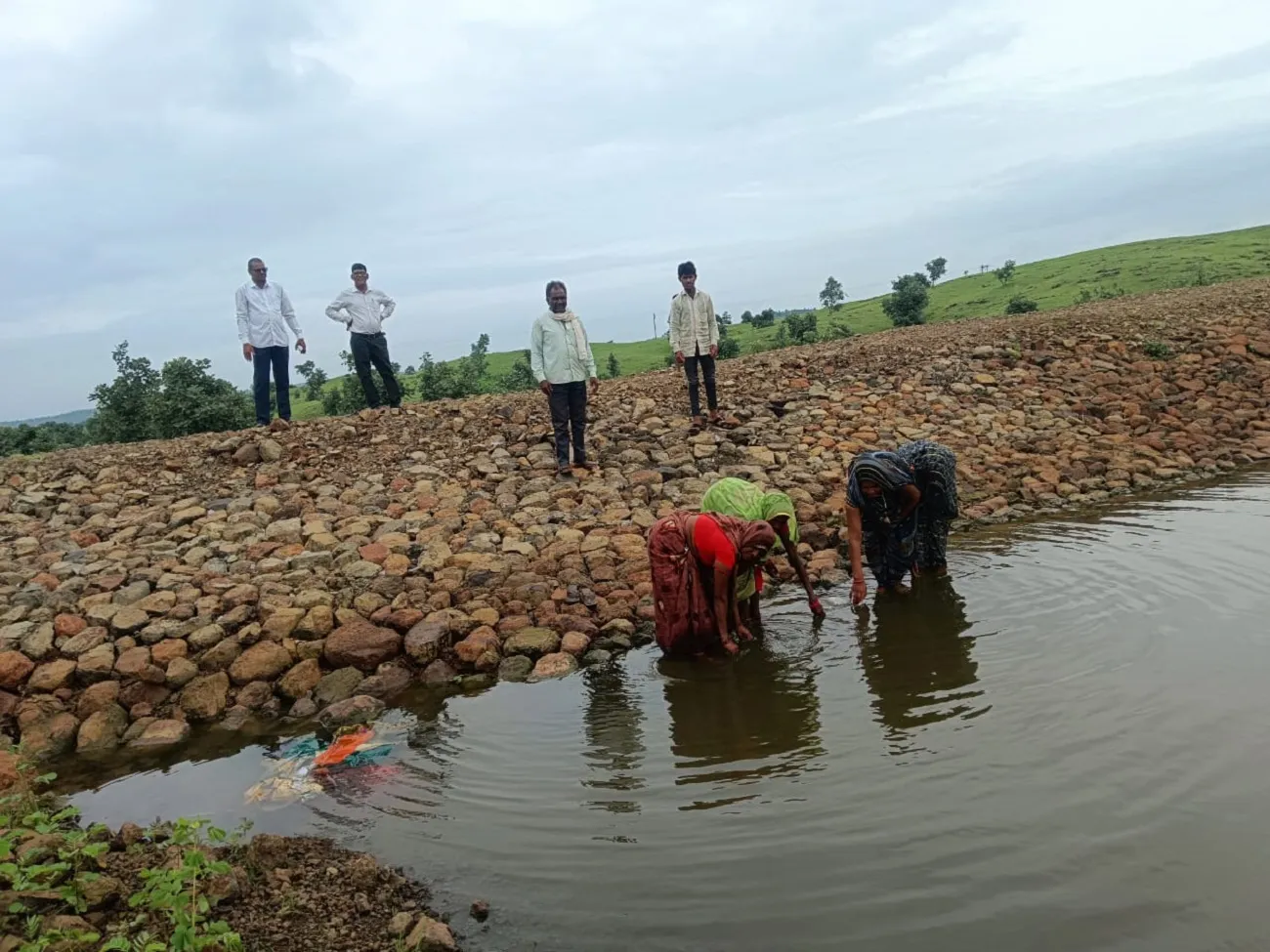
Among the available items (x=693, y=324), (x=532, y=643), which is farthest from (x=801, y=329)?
(x=532, y=643)

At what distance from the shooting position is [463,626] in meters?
5.98

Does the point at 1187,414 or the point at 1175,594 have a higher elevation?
the point at 1187,414

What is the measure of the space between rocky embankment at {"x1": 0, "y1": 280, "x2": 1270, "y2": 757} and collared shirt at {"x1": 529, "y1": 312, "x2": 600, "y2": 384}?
1084mm

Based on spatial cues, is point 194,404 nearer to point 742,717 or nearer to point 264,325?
point 264,325

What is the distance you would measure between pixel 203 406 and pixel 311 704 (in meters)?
8.17

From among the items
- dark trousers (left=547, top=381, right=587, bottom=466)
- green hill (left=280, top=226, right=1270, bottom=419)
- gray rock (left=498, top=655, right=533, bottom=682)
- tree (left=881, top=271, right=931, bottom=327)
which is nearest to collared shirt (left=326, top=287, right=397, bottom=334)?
dark trousers (left=547, top=381, right=587, bottom=466)

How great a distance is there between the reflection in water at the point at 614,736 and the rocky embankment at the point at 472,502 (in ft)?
1.09

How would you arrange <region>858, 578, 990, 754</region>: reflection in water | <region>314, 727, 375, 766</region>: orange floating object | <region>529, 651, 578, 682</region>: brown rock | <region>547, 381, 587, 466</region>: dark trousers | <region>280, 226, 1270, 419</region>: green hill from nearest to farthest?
1. <region>858, 578, 990, 754</region>: reflection in water
2. <region>314, 727, 375, 766</region>: orange floating object
3. <region>529, 651, 578, 682</region>: brown rock
4. <region>547, 381, 587, 466</region>: dark trousers
5. <region>280, 226, 1270, 419</region>: green hill

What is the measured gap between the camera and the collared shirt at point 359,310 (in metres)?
9.84

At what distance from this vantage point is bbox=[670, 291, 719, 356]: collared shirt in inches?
364

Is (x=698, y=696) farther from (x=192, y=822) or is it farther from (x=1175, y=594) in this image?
(x=1175, y=594)

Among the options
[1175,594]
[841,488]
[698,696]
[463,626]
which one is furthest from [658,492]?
[1175,594]

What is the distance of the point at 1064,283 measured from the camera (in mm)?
29172

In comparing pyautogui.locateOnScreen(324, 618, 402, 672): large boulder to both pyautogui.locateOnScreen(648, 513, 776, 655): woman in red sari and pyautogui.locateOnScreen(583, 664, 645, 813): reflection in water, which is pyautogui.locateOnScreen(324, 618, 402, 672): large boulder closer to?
pyautogui.locateOnScreen(583, 664, 645, 813): reflection in water
